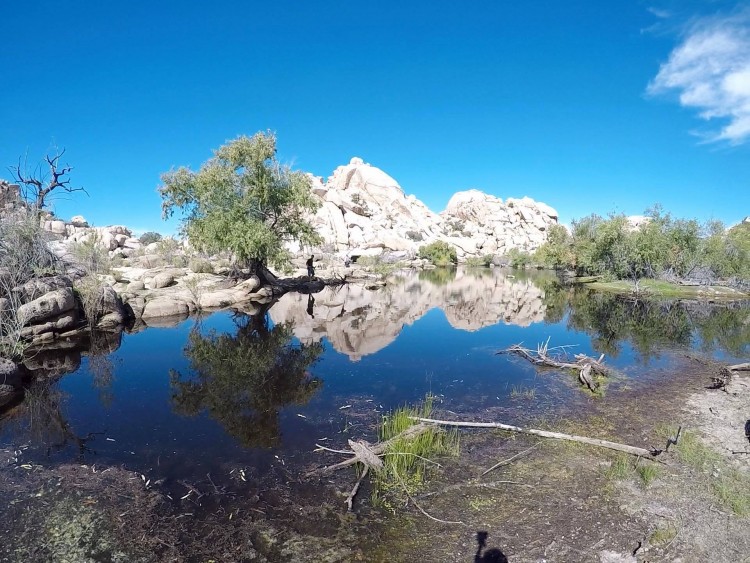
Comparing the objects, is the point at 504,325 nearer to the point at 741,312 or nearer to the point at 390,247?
the point at 741,312

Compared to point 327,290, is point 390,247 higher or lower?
higher

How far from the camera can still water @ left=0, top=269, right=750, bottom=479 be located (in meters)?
10.5

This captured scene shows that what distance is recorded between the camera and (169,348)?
2034 cm

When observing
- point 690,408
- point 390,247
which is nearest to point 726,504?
point 690,408

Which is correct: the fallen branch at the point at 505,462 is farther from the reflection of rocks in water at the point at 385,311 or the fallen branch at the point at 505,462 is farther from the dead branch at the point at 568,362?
the reflection of rocks in water at the point at 385,311

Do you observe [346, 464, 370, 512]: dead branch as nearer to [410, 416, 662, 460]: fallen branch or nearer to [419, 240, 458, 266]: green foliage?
[410, 416, 662, 460]: fallen branch

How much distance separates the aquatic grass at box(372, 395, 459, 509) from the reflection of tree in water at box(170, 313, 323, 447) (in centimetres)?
314

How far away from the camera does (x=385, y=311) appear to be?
32.8 m

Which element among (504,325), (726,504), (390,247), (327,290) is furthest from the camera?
(390,247)

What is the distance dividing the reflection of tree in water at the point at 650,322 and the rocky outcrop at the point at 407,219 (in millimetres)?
64509

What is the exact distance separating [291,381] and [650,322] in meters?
25.3

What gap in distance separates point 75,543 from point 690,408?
1563 cm

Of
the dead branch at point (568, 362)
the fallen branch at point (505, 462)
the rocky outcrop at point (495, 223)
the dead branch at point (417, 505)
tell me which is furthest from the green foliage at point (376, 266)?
the dead branch at point (417, 505)

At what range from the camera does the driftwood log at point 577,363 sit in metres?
14.9
